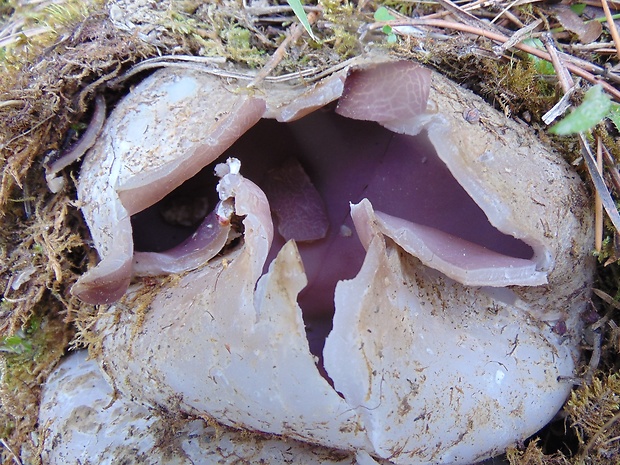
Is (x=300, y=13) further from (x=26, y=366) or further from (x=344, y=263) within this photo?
(x=26, y=366)

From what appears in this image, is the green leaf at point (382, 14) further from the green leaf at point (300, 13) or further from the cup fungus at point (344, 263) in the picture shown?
the cup fungus at point (344, 263)

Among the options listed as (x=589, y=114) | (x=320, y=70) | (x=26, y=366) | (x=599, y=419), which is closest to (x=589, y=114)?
(x=589, y=114)

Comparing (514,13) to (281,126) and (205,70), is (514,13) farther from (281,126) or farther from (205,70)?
(205,70)

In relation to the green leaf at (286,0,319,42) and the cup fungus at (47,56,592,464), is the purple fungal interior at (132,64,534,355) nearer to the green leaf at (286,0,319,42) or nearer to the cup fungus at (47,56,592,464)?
the cup fungus at (47,56,592,464)

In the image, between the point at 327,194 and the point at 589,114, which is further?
the point at 327,194

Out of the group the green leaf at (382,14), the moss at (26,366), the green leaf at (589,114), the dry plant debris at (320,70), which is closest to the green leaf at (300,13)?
the dry plant debris at (320,70)

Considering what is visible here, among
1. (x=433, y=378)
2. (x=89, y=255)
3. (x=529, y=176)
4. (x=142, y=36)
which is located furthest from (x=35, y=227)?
(x=529, y=176)
